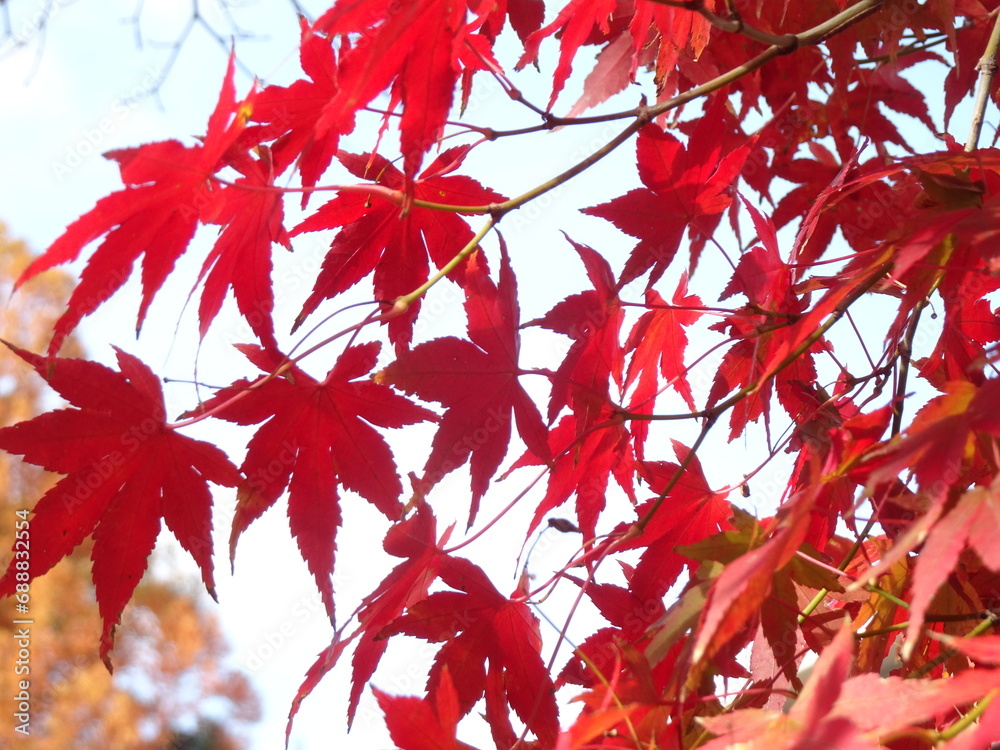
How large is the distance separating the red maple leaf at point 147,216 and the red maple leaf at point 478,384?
188mm

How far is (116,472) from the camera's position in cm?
69

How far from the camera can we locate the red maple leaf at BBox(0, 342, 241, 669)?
67 cm

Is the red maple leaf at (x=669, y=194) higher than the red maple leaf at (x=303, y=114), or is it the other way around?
the red maple leaf at (x=303, y=114)

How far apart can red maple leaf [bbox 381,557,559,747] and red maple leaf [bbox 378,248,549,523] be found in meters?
0.08

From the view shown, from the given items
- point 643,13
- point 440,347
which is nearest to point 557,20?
point 643,13

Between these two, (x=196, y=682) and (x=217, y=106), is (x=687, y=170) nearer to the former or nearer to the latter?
(x=217, y=106)

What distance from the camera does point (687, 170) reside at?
76 cm

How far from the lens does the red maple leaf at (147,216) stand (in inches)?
21.5

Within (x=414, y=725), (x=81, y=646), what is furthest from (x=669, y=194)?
(x=81, y=646)

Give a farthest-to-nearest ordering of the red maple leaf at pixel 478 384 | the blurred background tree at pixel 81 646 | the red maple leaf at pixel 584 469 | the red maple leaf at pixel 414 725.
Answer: the blurred background tree at pixel 81 646 → the red maple leaf at pixel 584 469 → the red maple leaf at pixel 478 384 → the red maple leaf at pixel 414 725

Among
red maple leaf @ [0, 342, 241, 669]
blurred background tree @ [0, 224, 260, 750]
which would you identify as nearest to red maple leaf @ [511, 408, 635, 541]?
red maple leaf @ [0, 342, 241, 669]

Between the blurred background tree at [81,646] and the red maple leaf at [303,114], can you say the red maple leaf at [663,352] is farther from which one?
the blurred background tree at [81,646]

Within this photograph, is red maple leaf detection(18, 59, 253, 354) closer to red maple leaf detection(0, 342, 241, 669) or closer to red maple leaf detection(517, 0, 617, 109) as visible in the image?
red maple leaf detection(0, 342, 241, 669)

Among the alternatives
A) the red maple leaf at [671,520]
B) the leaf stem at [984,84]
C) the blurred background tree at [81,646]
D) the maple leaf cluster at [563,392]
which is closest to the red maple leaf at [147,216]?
the maple leaf cluster at [563,392]
